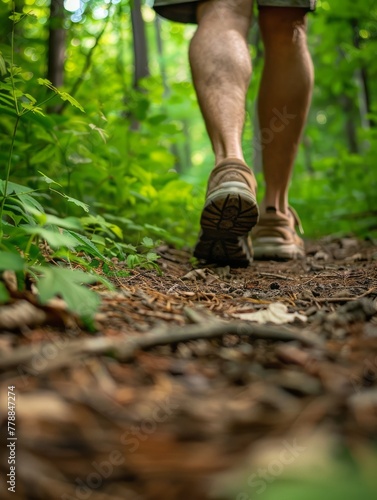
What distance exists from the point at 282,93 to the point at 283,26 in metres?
0.32

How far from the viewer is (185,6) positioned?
7.82 feet

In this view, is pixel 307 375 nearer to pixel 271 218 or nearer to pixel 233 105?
pixel 233 105

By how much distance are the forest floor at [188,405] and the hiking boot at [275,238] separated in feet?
4.44

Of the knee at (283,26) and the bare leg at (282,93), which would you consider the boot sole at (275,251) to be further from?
the knee at (283,26)

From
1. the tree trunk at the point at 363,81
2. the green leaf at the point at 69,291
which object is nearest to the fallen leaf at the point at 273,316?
the green leaf at the point at 69,291

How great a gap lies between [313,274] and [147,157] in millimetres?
1542

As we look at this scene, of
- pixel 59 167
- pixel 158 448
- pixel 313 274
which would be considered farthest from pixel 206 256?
pixel 158 448

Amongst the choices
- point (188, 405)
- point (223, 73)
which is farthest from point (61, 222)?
point (223, 73)

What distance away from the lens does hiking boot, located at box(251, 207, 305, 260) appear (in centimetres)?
253

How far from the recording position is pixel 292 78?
253 centimetres

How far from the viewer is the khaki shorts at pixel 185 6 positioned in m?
2.31

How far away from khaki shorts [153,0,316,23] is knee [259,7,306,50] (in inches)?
3.1

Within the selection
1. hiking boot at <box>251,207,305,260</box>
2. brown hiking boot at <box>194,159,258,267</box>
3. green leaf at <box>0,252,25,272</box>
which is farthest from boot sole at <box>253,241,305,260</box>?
green leaf at <box>0,252,25,272</box>

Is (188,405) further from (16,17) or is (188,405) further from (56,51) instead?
(56,51)
